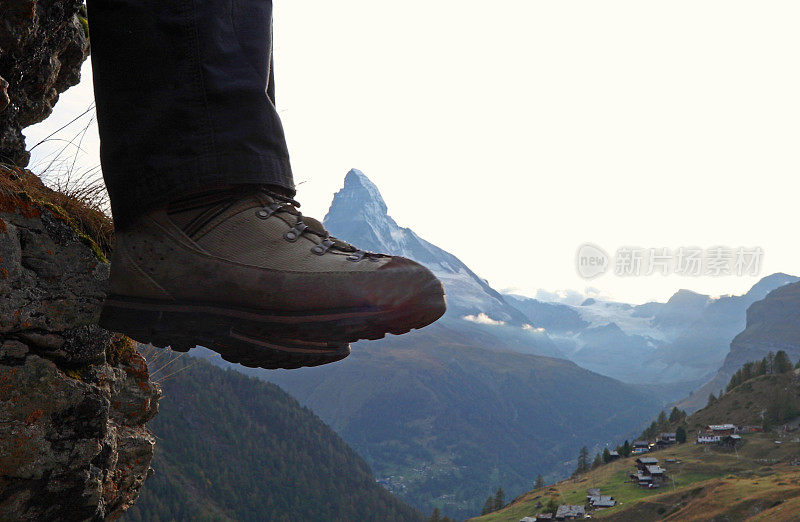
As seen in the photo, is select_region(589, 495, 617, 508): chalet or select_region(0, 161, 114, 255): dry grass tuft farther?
select_region(589, 495, 617, 508): chalet

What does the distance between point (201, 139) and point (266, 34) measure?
0.72 meters

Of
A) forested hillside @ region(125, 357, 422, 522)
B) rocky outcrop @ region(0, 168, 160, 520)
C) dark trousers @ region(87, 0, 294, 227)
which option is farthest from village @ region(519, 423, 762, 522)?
dark trousers @ region(87, 0, 294, 227)

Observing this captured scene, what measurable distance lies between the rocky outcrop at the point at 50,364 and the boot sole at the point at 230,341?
0.93 m

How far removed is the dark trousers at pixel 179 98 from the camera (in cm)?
279

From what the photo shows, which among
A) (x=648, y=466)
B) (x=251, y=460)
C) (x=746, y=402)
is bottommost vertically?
(x=251, y=460)

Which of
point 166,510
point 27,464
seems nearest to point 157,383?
point 27,464

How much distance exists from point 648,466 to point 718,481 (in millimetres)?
19380

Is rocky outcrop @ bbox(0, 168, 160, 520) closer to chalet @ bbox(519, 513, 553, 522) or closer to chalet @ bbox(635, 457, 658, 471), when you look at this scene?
chalet @ bbox(519, 513, 553, 522)

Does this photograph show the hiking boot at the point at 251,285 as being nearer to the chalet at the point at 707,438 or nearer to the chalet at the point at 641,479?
the chalet at the point at 641,479

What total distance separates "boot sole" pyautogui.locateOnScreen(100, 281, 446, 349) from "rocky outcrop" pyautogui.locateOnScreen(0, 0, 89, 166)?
2.38 meters

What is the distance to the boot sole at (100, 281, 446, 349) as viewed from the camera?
284 cm

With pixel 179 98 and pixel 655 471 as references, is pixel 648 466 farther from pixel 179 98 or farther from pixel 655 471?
pixel 179 98

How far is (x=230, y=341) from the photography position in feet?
9.34

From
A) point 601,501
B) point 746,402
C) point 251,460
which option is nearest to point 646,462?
point 601,501
